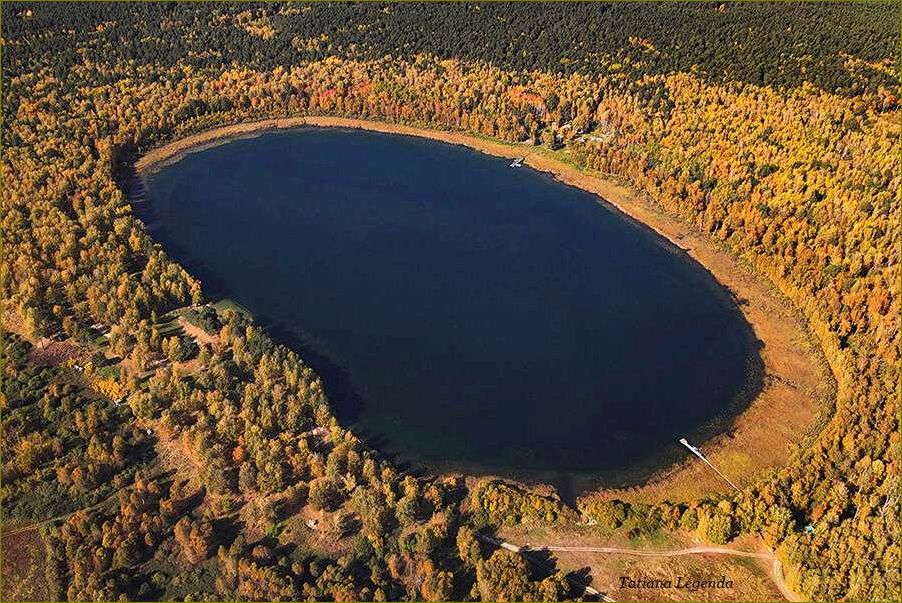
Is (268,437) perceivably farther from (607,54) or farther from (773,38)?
(773,38)

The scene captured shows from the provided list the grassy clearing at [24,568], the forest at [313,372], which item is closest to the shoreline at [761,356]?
the forest at [313,372]

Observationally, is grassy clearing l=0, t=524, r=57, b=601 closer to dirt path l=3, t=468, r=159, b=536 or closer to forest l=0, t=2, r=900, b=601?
dirt path l=3, t=468, r=159, b=536

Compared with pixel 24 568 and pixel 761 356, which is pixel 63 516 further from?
pixel 761 356

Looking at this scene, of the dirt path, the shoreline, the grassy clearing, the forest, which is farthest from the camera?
the shoreline

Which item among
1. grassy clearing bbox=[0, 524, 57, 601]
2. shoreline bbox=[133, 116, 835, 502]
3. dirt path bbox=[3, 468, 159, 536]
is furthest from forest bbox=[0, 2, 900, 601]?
shoreline bbox=[133, 116, 835, 502]

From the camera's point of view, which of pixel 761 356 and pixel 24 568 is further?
pixel 761 356

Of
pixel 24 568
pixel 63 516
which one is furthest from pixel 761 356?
pixel 24 568
